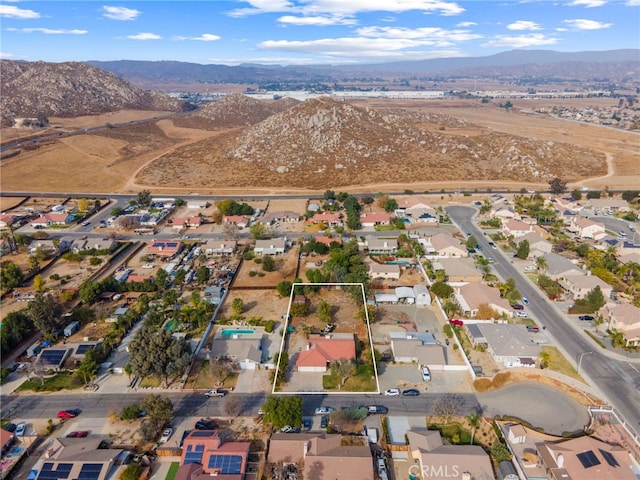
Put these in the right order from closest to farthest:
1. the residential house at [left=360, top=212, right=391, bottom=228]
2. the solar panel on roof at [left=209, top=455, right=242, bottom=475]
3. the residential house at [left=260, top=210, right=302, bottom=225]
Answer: the solar panel on roof at [left=209, top=455, right=242, bottom=475]
the residential house at [left=360, top=212, right=391, bottom=228]
the residential house at [left=260, top=210, right=302, bottom=225]

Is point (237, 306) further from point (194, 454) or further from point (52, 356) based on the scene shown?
point (194, 454)

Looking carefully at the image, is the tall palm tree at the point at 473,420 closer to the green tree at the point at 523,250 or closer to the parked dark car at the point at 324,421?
the parked dark car at the point at 324,421

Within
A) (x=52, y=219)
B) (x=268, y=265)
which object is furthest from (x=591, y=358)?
(x=52, y=219)

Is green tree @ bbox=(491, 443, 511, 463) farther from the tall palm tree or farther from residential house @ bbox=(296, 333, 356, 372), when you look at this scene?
residential house @ bbox=(296, 333, 356, 372)

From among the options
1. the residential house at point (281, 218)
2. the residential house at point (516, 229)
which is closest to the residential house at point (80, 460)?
the residential house at point (281, 218)

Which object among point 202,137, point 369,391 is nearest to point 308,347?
point 369,391

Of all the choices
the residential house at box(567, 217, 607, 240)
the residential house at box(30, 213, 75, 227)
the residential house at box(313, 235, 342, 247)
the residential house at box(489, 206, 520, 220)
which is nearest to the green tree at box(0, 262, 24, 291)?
the residential house at box(30, 213, 75, 227)

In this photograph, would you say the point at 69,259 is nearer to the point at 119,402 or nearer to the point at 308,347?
the point at 119,402
